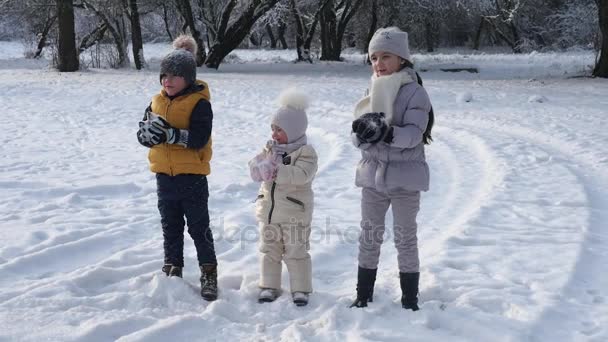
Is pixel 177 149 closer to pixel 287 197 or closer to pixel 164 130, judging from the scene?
pixel 164 130

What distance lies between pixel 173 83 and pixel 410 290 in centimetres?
203

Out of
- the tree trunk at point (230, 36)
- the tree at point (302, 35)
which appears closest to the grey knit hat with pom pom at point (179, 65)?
the tree trunk at point (230, 36)

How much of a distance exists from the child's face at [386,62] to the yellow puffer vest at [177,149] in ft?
3.83

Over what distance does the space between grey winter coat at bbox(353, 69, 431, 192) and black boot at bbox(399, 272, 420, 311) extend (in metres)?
0.58

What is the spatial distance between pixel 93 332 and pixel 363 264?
1.70m

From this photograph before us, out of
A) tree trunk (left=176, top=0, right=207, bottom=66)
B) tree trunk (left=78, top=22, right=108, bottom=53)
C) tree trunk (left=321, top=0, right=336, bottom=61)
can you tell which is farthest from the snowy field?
tree trunk (left=321, top=0, right=336, bottom=61)

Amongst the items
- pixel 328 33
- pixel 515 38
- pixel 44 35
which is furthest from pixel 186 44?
pixel 515 38

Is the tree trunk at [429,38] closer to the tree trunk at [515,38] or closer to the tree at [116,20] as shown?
the tree trunk at [515,38]

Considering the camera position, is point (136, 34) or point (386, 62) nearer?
point (386, 62)

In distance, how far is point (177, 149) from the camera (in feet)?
13.7

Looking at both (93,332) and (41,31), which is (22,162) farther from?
(41,31)

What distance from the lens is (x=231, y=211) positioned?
21.4 ft

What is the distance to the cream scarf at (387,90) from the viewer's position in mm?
3855

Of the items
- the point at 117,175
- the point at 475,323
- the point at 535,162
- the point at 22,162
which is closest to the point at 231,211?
the point at 117,175
